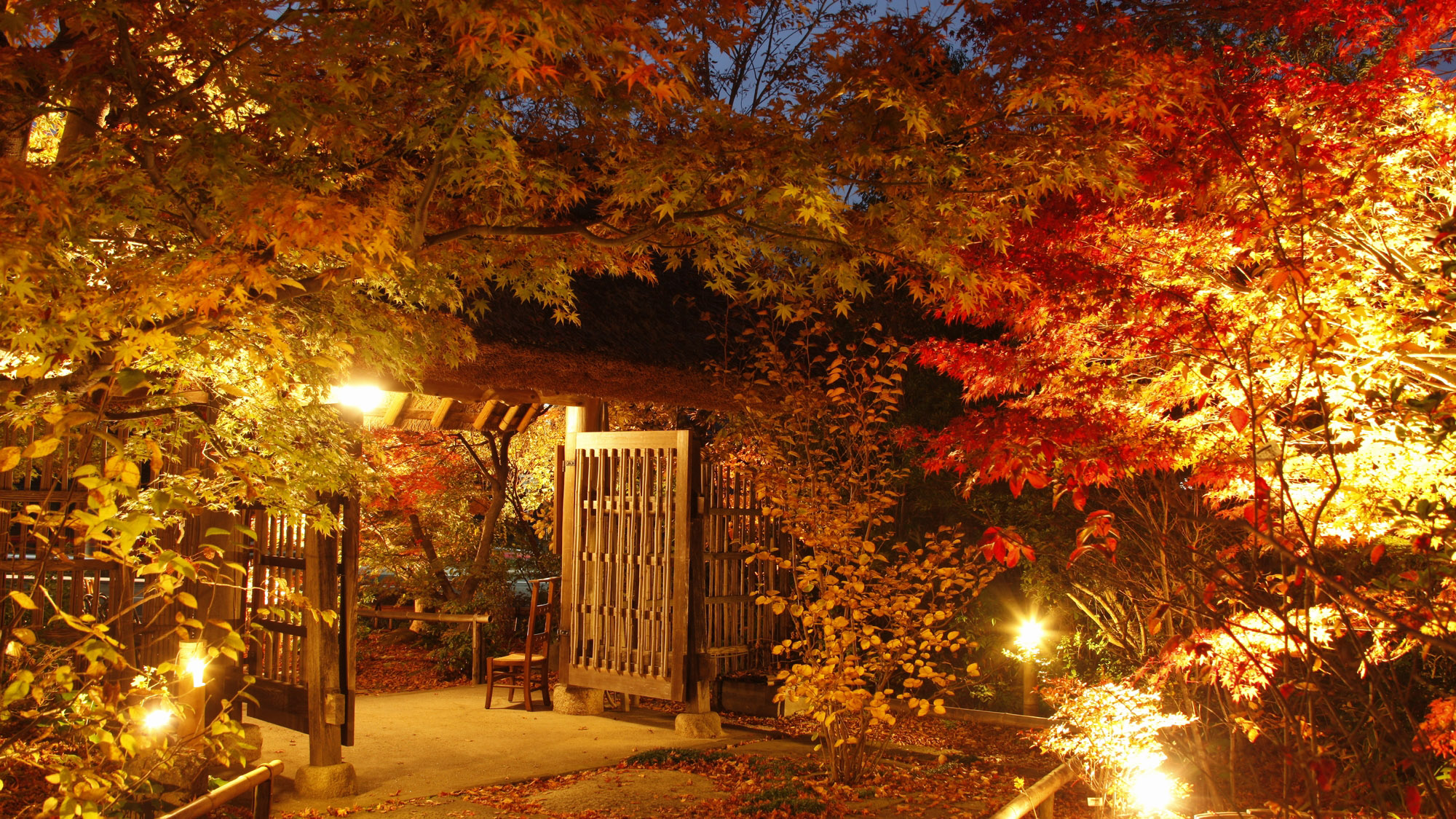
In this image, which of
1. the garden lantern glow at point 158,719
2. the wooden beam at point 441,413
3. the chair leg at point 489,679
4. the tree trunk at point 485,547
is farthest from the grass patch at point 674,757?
the tree trunk at point 485,547

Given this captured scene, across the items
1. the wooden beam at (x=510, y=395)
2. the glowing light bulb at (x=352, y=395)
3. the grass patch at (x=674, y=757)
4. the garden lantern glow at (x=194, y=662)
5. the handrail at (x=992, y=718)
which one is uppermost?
the wooden beam at (x=510, y=395)

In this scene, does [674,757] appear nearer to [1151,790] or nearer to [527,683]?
[527,683]

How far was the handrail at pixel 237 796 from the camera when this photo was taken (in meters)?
3.19

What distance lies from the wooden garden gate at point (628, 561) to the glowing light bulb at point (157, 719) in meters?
4.09

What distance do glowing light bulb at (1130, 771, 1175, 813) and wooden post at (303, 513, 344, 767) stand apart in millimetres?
4743

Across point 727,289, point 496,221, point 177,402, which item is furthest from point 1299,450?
point 177,402

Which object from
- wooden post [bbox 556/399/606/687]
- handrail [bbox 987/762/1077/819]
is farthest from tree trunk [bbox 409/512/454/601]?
handrail [bbox 987/762/1077/819]

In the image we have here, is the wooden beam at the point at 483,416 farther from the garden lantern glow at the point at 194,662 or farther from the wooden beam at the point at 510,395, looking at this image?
the garden lantern glow at the point at 194,662

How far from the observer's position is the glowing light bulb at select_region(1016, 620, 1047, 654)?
7.69m

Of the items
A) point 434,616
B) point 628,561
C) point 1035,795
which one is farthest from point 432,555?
point 1035,795

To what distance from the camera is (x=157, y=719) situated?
4043 millimetres

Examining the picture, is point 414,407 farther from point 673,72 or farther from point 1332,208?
point 1332,208

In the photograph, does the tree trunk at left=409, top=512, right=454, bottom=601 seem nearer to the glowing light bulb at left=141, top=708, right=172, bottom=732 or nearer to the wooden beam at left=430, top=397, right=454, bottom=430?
the wooden beam at left=430, top=397, right=454, bottom=430

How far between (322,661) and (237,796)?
2.27 meters
